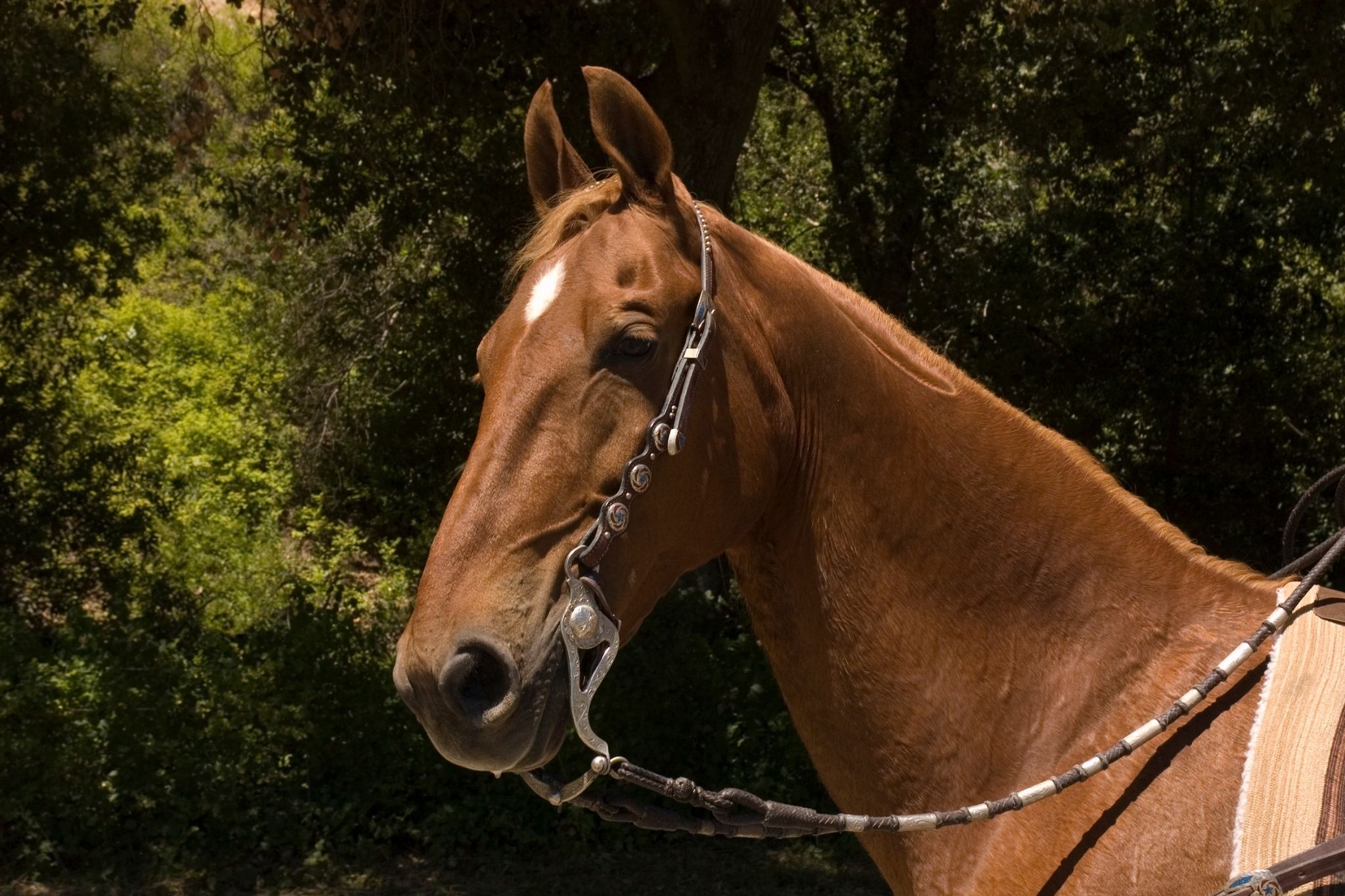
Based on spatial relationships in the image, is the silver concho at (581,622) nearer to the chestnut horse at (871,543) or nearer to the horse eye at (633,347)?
the chestnut horse at (871,543)

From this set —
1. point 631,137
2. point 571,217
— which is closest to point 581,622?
point 571,217

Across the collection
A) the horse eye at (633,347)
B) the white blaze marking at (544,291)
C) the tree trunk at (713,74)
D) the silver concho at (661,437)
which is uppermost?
the tree trunk at (713,74)

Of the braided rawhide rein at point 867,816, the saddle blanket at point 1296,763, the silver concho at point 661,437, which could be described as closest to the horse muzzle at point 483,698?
the braided rawhide rein at point 867,816

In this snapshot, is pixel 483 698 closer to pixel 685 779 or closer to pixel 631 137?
pixel 685 779

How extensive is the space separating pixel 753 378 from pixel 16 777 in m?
6.22

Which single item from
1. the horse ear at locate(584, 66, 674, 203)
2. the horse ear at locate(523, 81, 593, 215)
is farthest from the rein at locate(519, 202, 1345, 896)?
the horse ear at locate(523, 81, 593, 215)

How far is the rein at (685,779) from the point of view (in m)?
1.82

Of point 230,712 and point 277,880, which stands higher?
point 230,712

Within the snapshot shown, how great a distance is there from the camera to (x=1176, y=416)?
9.09m

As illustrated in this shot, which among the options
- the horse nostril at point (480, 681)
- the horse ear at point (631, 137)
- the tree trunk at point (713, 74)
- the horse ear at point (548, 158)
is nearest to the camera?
the horse nostril at point (480, 681)

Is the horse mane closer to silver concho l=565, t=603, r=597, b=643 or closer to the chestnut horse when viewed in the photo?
the chestnut horse

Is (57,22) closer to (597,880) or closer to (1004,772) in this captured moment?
(597,880)

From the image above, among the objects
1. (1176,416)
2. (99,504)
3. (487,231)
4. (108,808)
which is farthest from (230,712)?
(1176,416)

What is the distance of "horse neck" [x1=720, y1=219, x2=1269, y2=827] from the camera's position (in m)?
2.05
